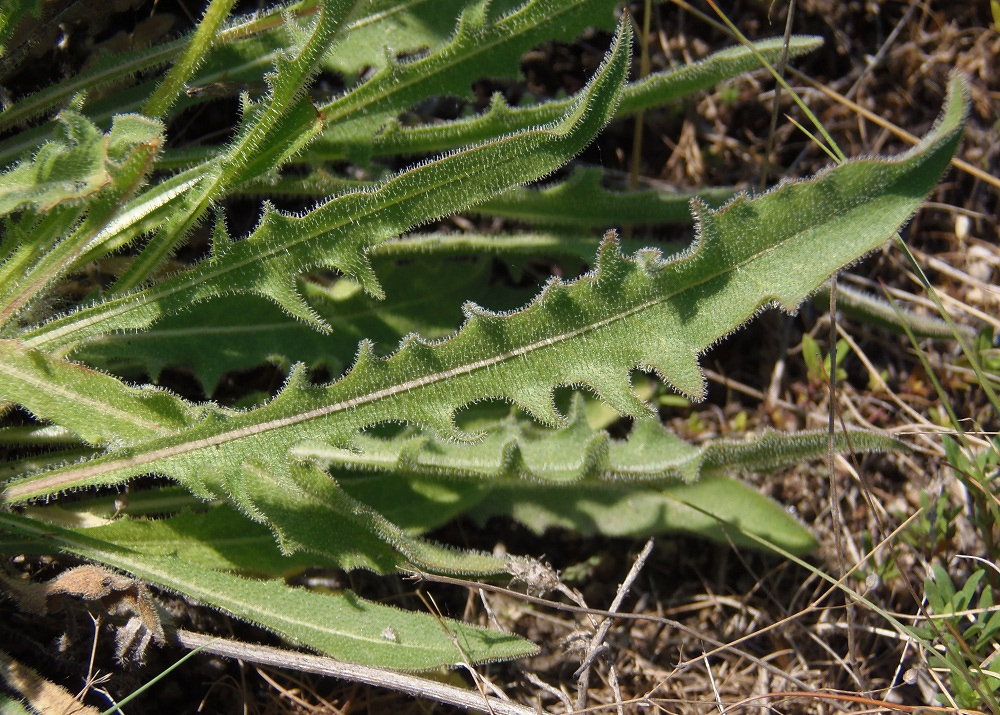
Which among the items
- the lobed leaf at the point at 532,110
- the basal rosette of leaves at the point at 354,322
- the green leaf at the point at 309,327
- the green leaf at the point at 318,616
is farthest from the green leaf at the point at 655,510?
the lobed leaf at the point at 532,110

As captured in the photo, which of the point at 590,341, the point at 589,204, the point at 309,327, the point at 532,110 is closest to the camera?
the point at 590,341

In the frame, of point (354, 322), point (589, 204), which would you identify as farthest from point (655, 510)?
point (354, 322)

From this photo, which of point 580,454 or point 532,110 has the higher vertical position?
point 532,110

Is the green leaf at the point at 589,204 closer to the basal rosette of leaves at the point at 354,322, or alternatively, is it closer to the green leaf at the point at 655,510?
the basal rosette of leaves at the point at 354,322

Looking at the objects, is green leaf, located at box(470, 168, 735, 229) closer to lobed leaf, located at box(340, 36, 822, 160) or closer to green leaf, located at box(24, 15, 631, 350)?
lobed leaf, located at box(340, 36, 822, 160)

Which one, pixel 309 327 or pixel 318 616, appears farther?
pixel 309 327

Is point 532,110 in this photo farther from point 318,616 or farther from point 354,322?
point 318,616

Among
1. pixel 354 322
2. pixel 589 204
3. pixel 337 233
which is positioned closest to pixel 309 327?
pixel 354 322

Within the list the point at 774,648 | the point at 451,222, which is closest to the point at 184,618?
the point at 451,222

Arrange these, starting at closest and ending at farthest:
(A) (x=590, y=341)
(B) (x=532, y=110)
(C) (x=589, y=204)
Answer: (A) (x=590, y=341) → (B) (x=532, y=110) → (C) (x=589, y=204)

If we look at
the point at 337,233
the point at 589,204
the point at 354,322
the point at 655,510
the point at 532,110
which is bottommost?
the point at 655,510
